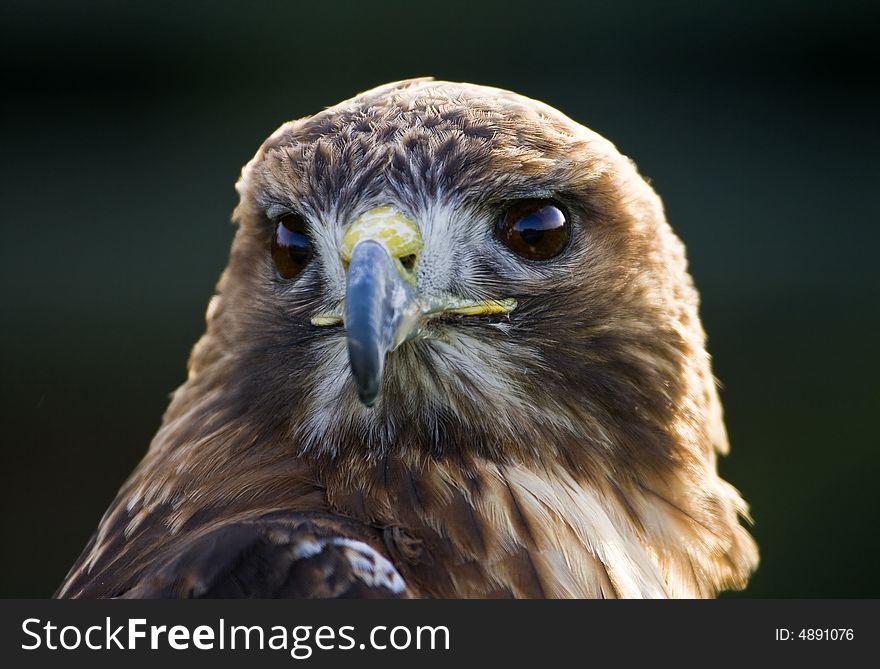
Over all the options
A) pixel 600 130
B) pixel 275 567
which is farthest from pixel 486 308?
pixel 600 130

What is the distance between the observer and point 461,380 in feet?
4.93

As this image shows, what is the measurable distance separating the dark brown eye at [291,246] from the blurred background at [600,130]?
1.99 metres

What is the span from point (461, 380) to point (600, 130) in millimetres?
2198

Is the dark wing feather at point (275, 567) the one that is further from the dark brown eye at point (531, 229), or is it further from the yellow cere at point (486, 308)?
the dark brown eye at point (531, 229)

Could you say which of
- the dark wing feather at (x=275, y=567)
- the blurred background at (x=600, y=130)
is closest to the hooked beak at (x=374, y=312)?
the dark wing feather at (x=275, y=567)

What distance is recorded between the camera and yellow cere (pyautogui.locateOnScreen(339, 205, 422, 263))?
1433 mm

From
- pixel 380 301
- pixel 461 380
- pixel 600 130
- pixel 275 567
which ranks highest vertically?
pixel 600 130

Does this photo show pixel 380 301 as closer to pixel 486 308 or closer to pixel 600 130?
pixel 486 308

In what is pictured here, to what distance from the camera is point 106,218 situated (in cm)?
385

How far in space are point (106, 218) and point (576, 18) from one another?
5.78 ft

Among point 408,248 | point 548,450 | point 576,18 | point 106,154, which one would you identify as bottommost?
point 548,450

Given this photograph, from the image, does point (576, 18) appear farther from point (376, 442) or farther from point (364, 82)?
point (376, 442)

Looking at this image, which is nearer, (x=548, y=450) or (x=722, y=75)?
(x=548, y=450)

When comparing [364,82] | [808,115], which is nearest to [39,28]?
[364,82]
